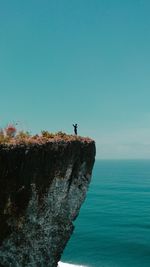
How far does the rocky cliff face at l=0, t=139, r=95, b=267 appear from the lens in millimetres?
18797

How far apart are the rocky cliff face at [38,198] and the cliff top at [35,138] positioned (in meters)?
0.17

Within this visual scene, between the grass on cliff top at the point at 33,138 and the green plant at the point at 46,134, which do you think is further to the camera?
the green plant at the point at 46,134

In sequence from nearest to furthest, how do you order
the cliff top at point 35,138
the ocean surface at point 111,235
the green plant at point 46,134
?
the cliff top at point 35,138, the green plant at point 46,134, the ocean surface at point 111,235

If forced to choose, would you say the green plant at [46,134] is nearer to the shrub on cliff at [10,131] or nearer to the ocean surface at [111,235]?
the shrub on cliff at [10,131]

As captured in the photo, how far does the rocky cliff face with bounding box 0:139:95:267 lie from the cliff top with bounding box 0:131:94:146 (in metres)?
0.17

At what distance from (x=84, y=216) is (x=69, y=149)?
76.8m

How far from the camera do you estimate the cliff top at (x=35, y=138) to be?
1850 centimetres

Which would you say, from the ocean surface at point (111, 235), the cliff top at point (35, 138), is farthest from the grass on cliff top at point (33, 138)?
the ocean surface at point (111, 235)

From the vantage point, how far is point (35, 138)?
67.5ft

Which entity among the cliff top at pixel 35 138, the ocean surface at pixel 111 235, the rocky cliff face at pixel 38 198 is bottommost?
the ocean surface at pixel 111 235

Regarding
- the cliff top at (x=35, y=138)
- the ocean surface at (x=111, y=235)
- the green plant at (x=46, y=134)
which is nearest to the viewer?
the cliff top at (x=35, y=138)

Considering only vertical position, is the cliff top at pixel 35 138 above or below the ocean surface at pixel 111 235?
above

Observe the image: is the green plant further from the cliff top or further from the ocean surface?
the ocean surface

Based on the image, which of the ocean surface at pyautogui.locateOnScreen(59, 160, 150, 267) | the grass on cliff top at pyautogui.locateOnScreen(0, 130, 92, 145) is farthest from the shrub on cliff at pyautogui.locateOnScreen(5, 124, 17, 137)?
the ocean surface at pyautogui.locateOnScreen(59, 160, 150, 267)
